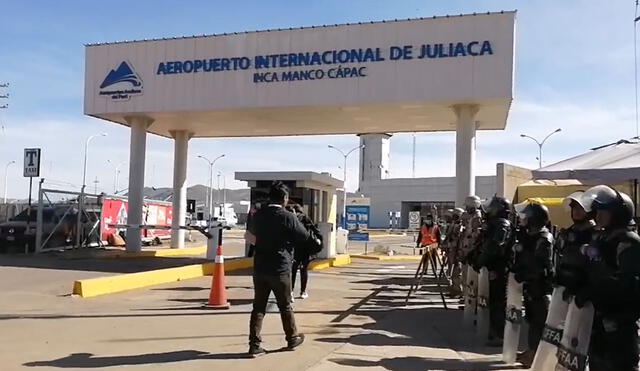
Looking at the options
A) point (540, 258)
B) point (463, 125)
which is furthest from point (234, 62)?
point (540, 258)

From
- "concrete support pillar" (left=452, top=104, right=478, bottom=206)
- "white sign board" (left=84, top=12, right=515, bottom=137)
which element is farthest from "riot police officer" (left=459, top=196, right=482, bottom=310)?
"concrete support pillar" (left=452, top=104, right=478, bottom=206)

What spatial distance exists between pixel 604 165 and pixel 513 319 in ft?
12.3

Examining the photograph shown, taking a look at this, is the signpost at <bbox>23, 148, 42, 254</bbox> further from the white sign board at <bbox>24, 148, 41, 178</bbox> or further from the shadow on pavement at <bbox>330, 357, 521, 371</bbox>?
the shadow on pavement at <bbox>330, 357, 521, 371</bbox>

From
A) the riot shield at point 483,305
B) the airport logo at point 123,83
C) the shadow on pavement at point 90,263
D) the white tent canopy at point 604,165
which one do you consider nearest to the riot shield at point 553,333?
the riot shield at point 483,305

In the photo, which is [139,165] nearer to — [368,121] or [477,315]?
[368,121]

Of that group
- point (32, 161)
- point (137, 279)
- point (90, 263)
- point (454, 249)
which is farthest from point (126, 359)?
point (32, 161)

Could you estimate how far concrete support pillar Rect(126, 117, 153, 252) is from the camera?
78.3 ft

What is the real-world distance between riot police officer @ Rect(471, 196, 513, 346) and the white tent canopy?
1.91 m

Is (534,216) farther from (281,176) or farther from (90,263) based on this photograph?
(90,263)

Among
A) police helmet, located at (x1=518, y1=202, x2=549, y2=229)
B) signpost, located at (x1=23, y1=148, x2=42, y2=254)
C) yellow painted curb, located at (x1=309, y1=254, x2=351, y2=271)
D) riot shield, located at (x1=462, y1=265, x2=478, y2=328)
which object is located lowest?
yellow painted curb, located at (x1=309, y1=254, x2=351, y2=271)

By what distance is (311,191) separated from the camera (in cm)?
2136

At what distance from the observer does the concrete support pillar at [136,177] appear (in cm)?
2386

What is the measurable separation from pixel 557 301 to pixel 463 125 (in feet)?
52.6

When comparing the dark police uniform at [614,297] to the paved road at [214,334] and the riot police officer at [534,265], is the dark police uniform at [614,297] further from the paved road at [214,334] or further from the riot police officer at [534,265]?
the paved road at [214,334]
